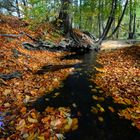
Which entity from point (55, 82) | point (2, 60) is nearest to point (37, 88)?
point (55, 82)

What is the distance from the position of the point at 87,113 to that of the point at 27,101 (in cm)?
156

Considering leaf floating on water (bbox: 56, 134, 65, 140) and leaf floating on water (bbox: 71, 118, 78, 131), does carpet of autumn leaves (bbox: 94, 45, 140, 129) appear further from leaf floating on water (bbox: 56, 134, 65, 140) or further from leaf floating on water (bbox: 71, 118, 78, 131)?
leaf floating on water (bbox: 56, 134, 65, 140)

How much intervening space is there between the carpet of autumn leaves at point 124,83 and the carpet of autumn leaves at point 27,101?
127 cm

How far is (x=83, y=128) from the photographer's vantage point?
13.0 feet

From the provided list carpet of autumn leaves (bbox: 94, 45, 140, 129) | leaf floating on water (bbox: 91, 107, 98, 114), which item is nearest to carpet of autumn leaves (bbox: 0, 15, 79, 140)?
leaf floating on water (bbox: 91, 107, 98, 114)

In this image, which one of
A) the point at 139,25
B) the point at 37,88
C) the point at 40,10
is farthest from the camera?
the point at 139,25

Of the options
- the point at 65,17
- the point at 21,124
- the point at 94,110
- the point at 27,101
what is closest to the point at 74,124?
the point at 94,110

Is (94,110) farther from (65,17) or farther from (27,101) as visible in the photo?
(65,17)

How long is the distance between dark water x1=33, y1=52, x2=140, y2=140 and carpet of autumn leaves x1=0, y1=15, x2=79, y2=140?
0.66 ft

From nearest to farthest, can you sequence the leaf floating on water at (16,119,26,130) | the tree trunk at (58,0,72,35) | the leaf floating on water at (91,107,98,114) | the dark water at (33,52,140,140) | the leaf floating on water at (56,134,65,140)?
the leaf floating on water at (56,134,65,140) < the dark water at (33,52,140,140) < the leaf floating on water at (16,119,26,130) < the leaf floating on water at (91,107,98,114) < the tree trunk at (58,0,72,35)

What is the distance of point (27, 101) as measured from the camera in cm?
510

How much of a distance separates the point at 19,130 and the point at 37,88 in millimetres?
2196

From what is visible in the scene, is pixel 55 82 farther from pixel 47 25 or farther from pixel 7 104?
pixel 47 25

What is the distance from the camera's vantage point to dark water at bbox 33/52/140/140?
377 cm
